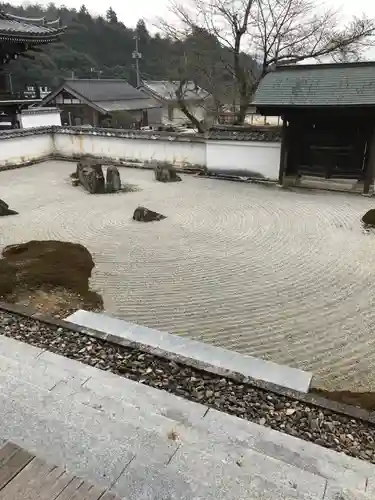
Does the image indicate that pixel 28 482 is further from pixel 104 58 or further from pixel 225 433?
pixel 104 58

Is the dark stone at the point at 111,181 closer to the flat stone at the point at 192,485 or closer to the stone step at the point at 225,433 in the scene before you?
the stone step at the point at 225,433

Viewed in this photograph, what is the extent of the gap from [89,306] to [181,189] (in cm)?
690

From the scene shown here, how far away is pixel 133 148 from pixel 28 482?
45.6ft

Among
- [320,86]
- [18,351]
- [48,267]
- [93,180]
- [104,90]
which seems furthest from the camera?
[104,90]

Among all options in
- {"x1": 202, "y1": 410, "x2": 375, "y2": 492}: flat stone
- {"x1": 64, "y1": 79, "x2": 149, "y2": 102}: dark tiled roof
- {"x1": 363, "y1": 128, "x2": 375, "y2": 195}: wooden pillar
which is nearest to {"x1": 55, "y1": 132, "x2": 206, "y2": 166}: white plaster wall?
{"x1": 363, "y1": 128, "x2": 375, "y2": 195}: wooden pillar

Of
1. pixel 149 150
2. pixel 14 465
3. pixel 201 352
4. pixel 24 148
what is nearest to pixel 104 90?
pixel 24 148

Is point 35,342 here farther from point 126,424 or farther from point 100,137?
point 100,137

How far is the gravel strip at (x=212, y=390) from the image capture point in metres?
3.09

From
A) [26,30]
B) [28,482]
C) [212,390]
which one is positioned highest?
[26,30]

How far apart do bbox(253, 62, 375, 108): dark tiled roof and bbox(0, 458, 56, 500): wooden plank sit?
1011 cm

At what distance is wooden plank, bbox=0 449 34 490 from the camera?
240cm

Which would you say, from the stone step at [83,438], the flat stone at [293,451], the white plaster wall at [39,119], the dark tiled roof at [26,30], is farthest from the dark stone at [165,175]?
the white plaster wall at [39,119]

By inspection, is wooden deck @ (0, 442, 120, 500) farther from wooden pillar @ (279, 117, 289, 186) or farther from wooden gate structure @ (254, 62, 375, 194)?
wooden pillar @ (279, 117, 289, 186)

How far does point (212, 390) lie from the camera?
3596 mm
